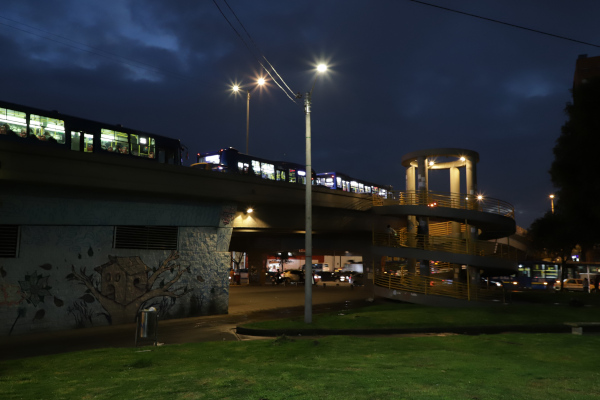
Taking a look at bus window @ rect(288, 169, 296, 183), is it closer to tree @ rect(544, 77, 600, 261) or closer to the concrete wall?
the concrete wall

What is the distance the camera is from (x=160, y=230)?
2120 cm

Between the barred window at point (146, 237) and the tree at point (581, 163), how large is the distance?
21.2 m

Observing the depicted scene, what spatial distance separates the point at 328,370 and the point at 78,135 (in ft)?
60.8

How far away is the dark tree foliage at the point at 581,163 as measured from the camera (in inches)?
991

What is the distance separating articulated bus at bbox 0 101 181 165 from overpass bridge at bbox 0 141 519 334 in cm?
217

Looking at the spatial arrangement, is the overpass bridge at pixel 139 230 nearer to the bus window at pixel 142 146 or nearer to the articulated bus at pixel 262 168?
the bus window at pixel 142 146

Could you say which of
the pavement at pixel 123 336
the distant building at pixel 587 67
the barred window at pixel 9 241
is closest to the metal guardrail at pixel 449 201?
the pavement at pixel 123 336

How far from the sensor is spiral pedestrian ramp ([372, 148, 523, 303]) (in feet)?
88.3

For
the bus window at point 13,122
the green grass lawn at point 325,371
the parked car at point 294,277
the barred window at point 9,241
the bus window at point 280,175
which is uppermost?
the bus window at point 280,175

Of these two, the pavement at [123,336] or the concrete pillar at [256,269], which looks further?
the concrete pillar at [256,269]

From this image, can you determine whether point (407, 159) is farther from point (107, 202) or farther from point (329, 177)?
point (107, 202)

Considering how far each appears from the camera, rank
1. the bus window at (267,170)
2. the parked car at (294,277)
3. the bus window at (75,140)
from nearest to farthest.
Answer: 1. the bus window at (75,140)
2. the bus window at (267,170)
3. the parked car at (294,277)

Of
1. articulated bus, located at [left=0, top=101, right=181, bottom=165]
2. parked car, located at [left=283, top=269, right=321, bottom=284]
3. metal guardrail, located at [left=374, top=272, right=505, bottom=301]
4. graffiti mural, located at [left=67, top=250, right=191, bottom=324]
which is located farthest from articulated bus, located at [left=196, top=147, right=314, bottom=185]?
parked car, located at [left=283, top=269, right=321, bottom=284]

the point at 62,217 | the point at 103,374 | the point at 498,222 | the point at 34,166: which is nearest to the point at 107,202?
the point at 62,217
